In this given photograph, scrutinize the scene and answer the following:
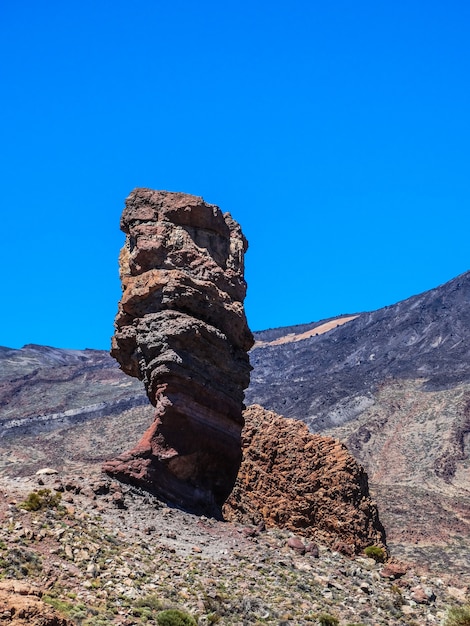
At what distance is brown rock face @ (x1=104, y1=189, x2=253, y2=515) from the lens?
62.8 feet

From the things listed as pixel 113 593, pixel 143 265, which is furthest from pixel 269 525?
pixel 113 593

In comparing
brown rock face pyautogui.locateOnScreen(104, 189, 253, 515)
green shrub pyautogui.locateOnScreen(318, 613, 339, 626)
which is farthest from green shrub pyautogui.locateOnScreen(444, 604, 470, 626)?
brown rock face pyautogui.locateOnScreen(104, 189, 253, 515)

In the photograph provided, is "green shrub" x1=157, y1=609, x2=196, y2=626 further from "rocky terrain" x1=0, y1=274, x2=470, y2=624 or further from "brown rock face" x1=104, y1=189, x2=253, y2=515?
"brown rock face" x1=104, y1=189, x2=253, y2=515

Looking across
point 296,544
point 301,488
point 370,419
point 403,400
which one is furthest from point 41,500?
point 403,400

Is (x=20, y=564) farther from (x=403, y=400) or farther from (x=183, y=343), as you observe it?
(x=403, y=400)

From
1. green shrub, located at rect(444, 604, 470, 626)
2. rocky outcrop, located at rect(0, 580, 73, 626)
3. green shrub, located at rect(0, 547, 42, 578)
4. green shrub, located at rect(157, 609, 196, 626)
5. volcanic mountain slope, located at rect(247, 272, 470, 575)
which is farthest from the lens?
volcanic mountain slope, located at rect(247, 272, 470, 575)

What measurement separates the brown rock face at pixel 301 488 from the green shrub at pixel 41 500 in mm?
4940

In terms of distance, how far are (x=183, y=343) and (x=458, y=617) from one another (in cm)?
783

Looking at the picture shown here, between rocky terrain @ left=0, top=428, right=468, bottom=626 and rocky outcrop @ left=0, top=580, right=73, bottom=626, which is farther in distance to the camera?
rocky terrain @ left=0, top=428, right=468, bottom=626

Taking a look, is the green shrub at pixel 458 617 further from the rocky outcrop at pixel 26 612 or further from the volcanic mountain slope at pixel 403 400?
the volcanic mountain slope at pixel 403 400

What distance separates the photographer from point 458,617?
15.6m

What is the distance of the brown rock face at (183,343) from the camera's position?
19.2 m

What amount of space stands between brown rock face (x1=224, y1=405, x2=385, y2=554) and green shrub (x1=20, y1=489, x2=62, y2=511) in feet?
16.2

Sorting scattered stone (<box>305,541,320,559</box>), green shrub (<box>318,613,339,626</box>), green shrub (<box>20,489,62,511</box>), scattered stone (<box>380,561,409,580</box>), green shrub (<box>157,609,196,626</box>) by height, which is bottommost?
green shrub (<box>318,613,339,626</box>)
